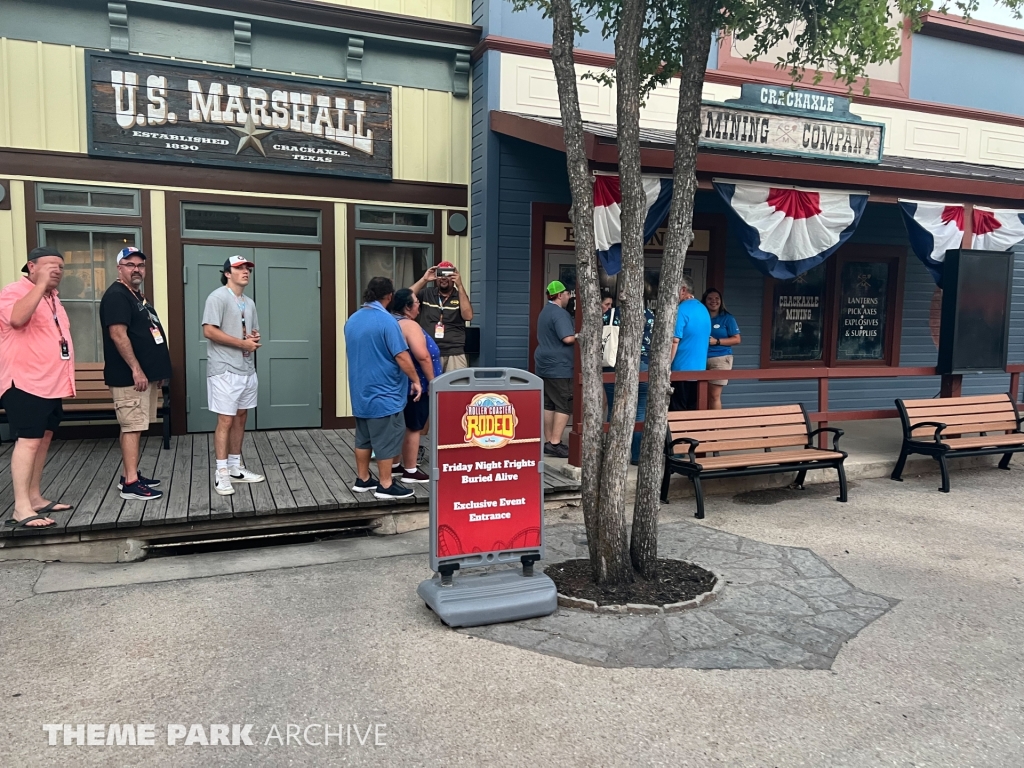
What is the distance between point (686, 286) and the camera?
24.7 ft

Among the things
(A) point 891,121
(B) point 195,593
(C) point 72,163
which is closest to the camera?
(B) point 195,593

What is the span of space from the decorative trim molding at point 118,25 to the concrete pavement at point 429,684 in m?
5.33

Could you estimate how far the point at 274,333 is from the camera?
8.31 meters

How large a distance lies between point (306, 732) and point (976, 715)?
9.11 feet

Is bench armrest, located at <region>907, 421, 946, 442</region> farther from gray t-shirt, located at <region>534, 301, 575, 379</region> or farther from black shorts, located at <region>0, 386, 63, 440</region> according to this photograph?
black shorts, located at <region>0, 386, 63, 440</region>

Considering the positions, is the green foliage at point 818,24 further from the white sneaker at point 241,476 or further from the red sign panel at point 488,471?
the white sneaker at point 241,476

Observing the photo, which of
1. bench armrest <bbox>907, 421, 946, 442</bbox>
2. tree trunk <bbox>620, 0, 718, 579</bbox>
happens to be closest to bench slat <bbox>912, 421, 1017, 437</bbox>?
bench armrest <bbox>907, 421, 946, 442</bbox>

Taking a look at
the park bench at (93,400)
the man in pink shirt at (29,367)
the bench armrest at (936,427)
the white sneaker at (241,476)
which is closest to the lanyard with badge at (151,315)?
the man in pink shirt at (29,367)

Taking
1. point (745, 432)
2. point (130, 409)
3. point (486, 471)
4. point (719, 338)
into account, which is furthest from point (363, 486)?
point (719, 338)

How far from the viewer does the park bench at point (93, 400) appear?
23.5ft

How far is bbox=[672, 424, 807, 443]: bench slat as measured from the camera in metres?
6.56

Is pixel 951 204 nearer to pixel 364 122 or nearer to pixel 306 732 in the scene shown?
pixel 364 122

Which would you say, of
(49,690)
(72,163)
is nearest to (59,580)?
(49,690)

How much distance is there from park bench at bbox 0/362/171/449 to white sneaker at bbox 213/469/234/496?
1937 mm
